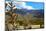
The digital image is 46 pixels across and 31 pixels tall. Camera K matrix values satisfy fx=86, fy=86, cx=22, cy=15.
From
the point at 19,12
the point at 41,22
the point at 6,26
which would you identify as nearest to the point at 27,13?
the point at 19,12

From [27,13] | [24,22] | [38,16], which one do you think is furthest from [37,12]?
[24,22]

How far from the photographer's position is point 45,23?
1453mm

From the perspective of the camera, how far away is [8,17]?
4.42ft

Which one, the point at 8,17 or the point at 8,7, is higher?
the point at 8,7

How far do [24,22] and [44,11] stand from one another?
0.39 meters

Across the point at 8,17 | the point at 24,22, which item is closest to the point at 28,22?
the point at 24,22

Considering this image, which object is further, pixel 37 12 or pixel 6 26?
pixel 37 12

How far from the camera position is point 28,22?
55.1 inches

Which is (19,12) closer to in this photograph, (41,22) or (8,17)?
(8,17)

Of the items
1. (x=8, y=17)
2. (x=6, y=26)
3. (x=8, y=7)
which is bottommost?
(x=6, y=26)

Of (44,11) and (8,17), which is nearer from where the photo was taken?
(8,17)

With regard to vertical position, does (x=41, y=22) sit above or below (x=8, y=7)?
below

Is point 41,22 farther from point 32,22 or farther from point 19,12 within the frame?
point 19,12

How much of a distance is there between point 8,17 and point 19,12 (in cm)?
19
